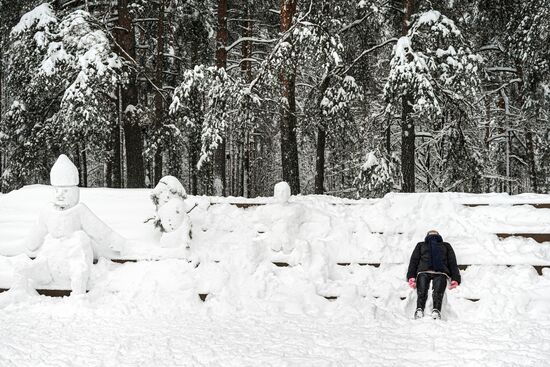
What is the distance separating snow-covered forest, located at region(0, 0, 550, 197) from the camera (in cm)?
979

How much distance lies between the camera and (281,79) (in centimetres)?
1036

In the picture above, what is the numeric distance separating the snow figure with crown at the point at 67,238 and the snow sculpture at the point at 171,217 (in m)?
0.70

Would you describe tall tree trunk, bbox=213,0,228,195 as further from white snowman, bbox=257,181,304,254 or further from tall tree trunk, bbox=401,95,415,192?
tall tree trunk, bbox=401,95,415,192

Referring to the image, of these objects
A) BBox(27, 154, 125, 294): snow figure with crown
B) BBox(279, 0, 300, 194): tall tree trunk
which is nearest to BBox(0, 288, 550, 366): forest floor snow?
BBox(27, 154, 125, 294): snow figure with crown

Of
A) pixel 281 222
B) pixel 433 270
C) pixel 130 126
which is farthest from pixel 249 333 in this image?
pixel 130 126

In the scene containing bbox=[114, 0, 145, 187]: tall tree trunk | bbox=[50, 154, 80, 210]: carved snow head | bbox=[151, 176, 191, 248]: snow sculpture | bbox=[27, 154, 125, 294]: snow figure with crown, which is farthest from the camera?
bbox=[114, 0, 145, 187]: tall tree trunk

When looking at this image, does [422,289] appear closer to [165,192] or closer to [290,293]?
[290,293]

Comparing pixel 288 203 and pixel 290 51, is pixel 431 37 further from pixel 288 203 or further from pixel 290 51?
pixel 288 203

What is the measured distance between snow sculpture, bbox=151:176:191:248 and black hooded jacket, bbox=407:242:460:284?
11.2 feet

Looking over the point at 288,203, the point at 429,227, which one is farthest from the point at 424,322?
the point at 288,203

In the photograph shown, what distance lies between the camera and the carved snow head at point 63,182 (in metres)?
6.68

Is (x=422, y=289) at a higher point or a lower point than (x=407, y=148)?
lower

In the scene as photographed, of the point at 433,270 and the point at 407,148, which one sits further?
the point at 407,148

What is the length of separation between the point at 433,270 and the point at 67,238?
5.36 meters
